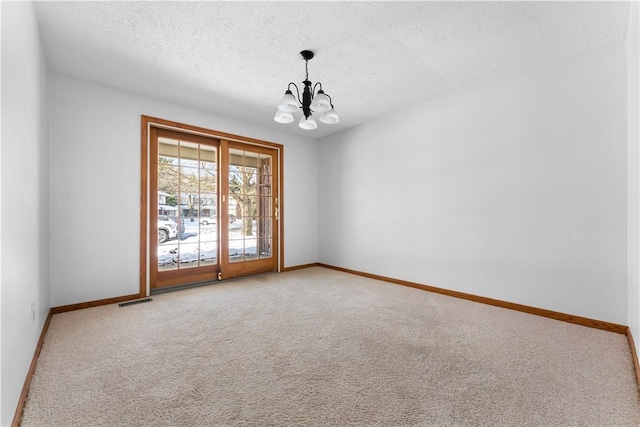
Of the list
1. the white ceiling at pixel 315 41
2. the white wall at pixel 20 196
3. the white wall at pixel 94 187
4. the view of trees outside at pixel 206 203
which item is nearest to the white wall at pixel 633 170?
the white ceiling at pixel 315 41

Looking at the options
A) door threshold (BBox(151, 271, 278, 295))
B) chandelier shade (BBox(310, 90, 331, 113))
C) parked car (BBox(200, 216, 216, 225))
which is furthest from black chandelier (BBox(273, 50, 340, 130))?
door threshold (BBox(151, 271, 278, 295))

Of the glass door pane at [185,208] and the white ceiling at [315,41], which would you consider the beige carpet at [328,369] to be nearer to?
the glass door pane at [185,208]

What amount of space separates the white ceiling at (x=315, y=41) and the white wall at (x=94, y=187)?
26cm

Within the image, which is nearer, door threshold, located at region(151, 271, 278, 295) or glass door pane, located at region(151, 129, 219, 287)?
door threshold, located at region(151, 271, 278, 295)

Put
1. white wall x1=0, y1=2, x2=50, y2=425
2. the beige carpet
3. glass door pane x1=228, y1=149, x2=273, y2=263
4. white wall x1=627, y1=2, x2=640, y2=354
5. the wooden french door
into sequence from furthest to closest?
1. glass door pane x1=228, y1=149, x2=273, y2=263
2. the wooden french door
3. white wall x1=627, y1=2, x2=640, y2=354
4. the beige carpet
5. white wall x1=0, y1=2, x2=50, y2=425

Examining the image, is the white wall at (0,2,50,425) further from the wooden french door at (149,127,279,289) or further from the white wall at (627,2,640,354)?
the white wall at (627,2,640,354)

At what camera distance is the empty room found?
5.11 feet

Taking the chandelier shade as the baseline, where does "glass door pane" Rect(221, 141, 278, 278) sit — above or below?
below

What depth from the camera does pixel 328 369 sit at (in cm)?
183

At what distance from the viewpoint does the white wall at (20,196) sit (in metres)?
1.29

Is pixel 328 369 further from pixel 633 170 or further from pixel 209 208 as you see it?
pixel 209 208

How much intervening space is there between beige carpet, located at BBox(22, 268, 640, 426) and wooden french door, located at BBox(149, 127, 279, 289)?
1054 millimetres

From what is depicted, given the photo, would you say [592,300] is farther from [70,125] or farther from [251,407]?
[70,125]

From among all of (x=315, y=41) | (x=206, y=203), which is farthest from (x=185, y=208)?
(x=315, y=41)
